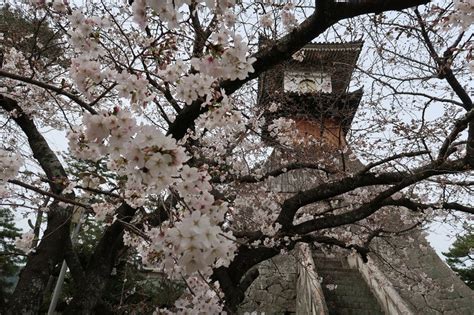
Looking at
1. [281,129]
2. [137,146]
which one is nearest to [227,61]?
[137,146]

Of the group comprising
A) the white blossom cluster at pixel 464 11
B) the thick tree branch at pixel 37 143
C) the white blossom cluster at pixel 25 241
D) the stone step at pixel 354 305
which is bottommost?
the white blossom cluster at pixel 25 241

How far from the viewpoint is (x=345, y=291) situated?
746cm

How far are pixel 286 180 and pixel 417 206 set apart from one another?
255 inches

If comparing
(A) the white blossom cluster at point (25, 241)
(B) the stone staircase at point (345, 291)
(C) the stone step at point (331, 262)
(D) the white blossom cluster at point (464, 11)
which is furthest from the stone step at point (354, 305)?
(D) the white blossom cluster at point (464, 11)

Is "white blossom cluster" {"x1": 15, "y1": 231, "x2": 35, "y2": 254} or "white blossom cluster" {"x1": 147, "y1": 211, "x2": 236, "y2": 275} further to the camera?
"white blossom cluster" {"x1": 15, "y1": 231, "x2": 35, "y2": 254}

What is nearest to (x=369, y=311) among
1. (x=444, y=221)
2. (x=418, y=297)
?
(x=418, y=297)

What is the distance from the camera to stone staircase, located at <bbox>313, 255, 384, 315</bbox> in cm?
661

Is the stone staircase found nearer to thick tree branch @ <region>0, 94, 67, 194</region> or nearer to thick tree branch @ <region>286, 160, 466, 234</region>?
thick tree branch @ <region>286, 160, 466, 234</region>

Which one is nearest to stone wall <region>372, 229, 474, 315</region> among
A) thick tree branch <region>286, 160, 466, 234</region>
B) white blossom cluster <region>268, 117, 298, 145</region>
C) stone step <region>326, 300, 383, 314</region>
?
stone step <region>326, 300, 383, 314</region>

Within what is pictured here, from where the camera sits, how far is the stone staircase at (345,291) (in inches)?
260

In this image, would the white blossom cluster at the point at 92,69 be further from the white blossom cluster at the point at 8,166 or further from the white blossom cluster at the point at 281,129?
the white blossom cluster at the point at 281,129

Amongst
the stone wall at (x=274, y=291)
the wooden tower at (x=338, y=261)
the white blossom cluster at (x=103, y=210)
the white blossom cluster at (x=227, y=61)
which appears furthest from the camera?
the stone wall at (x=274, y=291)

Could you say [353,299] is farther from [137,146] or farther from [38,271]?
[137,146]

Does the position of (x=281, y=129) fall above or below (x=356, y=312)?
above
